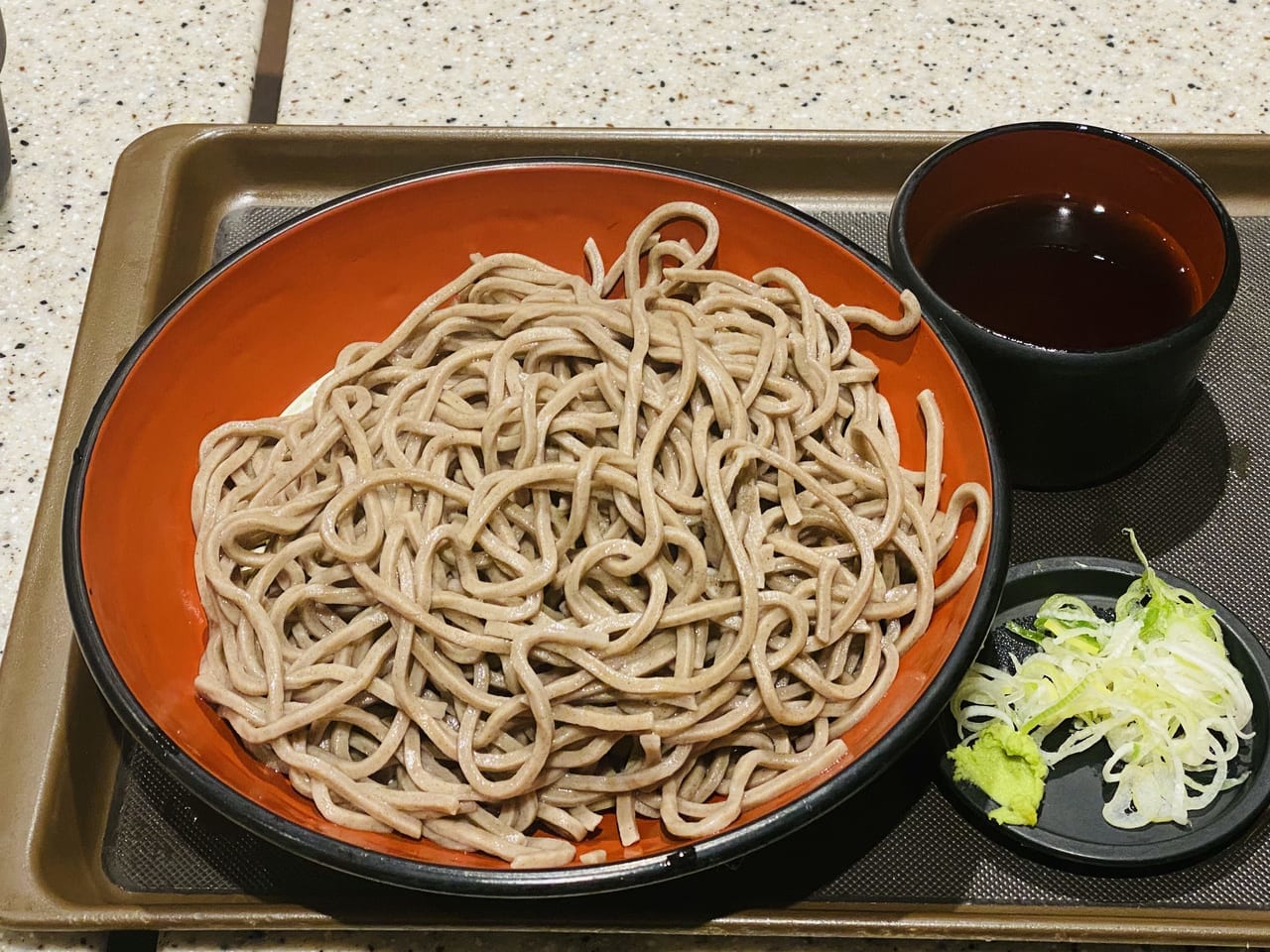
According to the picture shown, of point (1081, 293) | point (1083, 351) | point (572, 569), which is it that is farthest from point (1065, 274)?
point (572, 569)

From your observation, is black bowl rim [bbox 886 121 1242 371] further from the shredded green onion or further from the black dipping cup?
the shredded green onion

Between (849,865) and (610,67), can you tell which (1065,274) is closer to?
(849,865)

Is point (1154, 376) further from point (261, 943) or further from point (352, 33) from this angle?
point (352, 33)

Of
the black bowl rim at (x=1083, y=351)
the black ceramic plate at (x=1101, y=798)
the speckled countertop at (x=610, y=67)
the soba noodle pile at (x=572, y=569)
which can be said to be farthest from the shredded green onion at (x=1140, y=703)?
the speckled countertop at (x=610, y=67)

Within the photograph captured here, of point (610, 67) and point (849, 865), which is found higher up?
point (610, 67)

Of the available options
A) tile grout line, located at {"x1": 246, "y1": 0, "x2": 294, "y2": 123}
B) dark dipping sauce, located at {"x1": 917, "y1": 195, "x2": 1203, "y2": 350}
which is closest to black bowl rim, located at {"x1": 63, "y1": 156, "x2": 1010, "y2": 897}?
dark dipping sauce, located at {"x1": 917, "y1": 195, "x2": 1203, "y2": 350}
